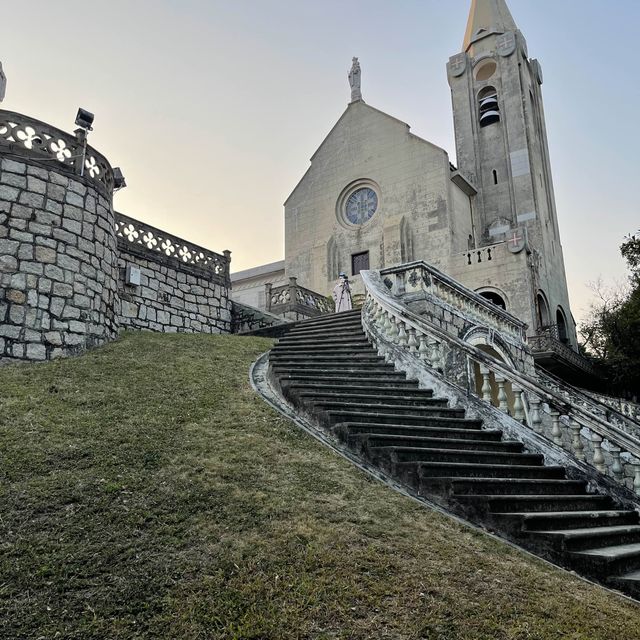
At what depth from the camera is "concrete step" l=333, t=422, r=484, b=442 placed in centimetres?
715

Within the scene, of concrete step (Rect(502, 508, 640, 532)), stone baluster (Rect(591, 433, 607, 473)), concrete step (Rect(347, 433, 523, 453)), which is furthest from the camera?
stone baluster (Rect(591, 433, 607, 473))

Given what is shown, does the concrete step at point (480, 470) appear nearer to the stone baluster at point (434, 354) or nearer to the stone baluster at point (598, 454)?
the stone baluster at point (598, 454)

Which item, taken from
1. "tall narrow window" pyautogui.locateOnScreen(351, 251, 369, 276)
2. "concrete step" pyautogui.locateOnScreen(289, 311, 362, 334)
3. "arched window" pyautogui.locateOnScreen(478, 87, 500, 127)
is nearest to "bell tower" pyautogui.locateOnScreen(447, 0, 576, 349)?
"arched window" pyautogui.locateOnScreen(478, 87, 500, 127)

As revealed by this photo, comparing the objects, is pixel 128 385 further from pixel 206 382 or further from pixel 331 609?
pixel 331 609

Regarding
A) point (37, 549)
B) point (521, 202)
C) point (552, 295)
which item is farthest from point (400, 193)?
point (37, 549)

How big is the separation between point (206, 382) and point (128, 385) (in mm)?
1200

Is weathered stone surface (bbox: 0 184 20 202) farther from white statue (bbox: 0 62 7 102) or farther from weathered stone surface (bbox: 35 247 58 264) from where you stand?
white statue (bbox: 0 62 7 102)

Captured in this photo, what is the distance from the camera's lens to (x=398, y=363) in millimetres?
10234

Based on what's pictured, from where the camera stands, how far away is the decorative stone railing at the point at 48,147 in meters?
10.8

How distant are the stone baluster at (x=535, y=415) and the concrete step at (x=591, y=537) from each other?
1814mm

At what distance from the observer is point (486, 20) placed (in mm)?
36094

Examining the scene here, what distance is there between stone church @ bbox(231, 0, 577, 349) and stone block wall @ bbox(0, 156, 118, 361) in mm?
19395

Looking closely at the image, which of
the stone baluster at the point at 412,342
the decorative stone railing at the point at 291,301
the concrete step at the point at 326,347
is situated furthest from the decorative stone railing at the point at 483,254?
the stone baluster at the point at 412,342

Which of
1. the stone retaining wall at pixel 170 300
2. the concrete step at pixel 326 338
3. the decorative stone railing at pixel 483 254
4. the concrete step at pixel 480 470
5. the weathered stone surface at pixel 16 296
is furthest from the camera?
the decorative stone railing at pixel 483 254
